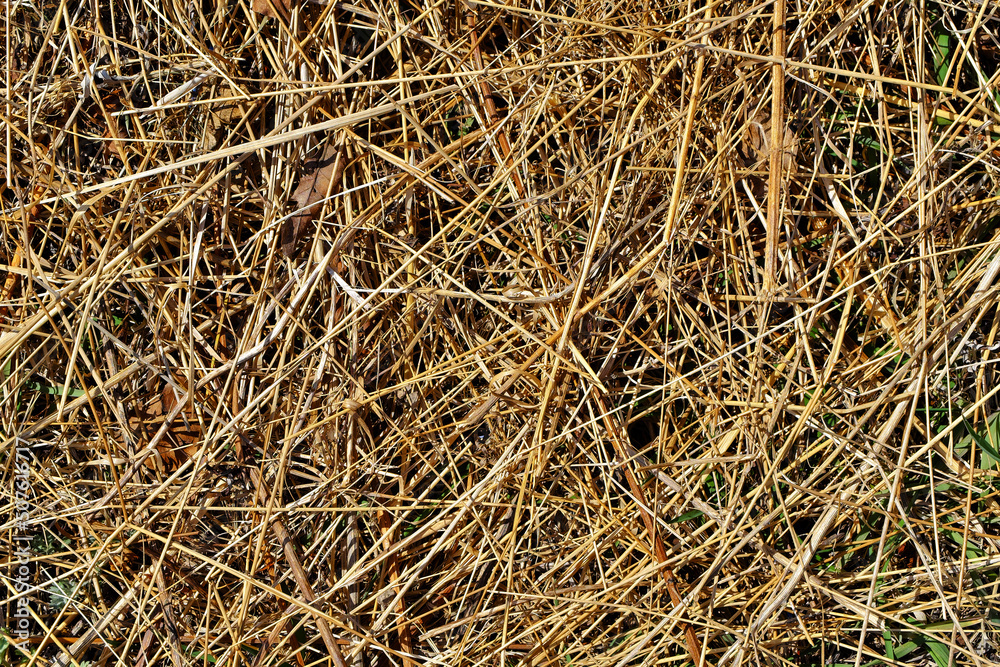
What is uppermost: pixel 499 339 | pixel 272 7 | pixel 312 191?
pixel 272 7

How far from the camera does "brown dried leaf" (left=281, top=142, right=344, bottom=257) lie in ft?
4.30

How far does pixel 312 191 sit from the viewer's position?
4.33 ft

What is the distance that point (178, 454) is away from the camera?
4.42 feet

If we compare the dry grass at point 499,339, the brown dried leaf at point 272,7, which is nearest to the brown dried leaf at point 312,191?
the dry grass at point 499,339

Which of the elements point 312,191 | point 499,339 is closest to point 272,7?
point 312,191

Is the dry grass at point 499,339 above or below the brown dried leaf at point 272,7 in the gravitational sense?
below

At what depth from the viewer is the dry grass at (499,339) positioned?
4.16 ft

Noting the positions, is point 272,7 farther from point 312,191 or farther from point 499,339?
point 499,339

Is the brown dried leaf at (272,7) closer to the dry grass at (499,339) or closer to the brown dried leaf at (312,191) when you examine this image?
the dry grass at (499,339)

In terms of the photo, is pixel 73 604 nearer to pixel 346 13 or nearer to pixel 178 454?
pixel 178 454

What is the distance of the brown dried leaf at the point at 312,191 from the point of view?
4.30 ft

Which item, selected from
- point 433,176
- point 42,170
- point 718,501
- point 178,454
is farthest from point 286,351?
point 718,501

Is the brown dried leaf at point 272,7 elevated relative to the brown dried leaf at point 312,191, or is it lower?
elevated

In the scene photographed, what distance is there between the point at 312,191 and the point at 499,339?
0.43m
